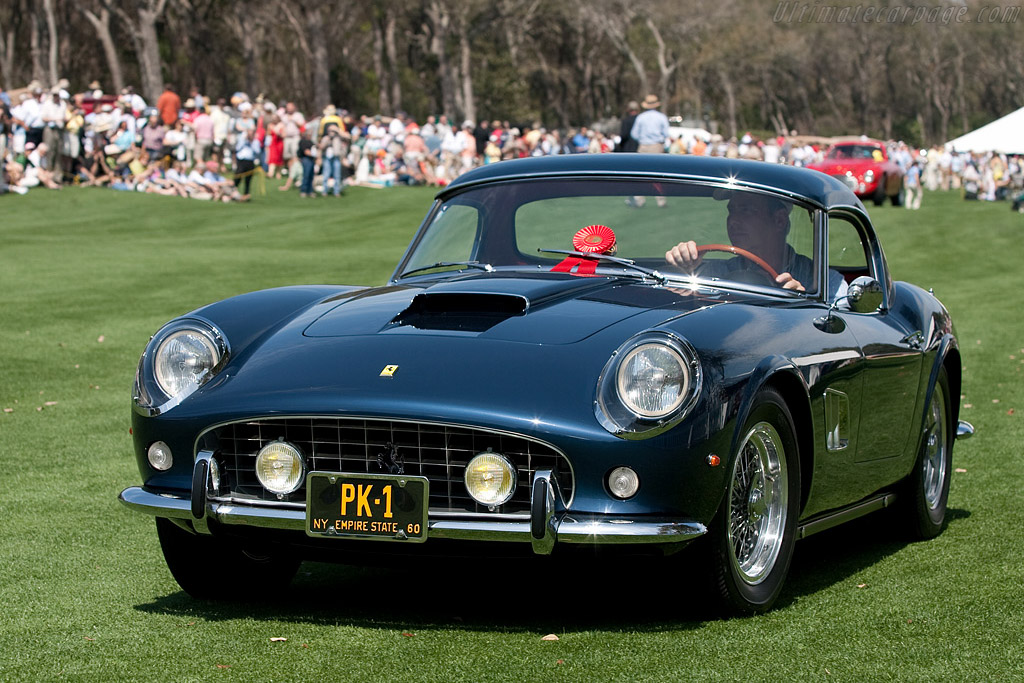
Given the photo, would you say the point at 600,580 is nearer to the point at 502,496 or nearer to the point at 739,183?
the point at 502,496

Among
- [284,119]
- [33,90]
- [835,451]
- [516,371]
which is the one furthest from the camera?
[284,119]

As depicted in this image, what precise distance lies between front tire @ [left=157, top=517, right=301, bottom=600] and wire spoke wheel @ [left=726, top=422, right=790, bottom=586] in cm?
164

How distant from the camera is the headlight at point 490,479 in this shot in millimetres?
4137

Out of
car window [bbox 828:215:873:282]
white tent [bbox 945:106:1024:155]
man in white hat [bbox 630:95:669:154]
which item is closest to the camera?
car window [bbox 828:215:873:282]

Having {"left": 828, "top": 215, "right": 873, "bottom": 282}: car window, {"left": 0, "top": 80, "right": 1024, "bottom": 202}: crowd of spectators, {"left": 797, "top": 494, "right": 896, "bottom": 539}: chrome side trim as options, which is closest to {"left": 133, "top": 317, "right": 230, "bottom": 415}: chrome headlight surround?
{"left": 797, "top": 494, "right": 896, "bottom": 539}: chrome side trim

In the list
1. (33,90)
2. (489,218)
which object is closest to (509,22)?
(33,90)

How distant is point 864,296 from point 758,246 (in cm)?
45

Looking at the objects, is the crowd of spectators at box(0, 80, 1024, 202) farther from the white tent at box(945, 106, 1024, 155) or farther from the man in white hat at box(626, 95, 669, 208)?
the white tent at box(945, 106, 1024, 155)

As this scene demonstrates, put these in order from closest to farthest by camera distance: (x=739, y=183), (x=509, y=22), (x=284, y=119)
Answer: (x=739, y=183) < (x=284, y=119) < (x=509, y=22)

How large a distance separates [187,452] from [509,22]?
70032 millimetres

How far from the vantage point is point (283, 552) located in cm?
449

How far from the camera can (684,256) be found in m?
5.47

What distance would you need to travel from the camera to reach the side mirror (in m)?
5.46

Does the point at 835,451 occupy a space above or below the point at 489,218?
below
